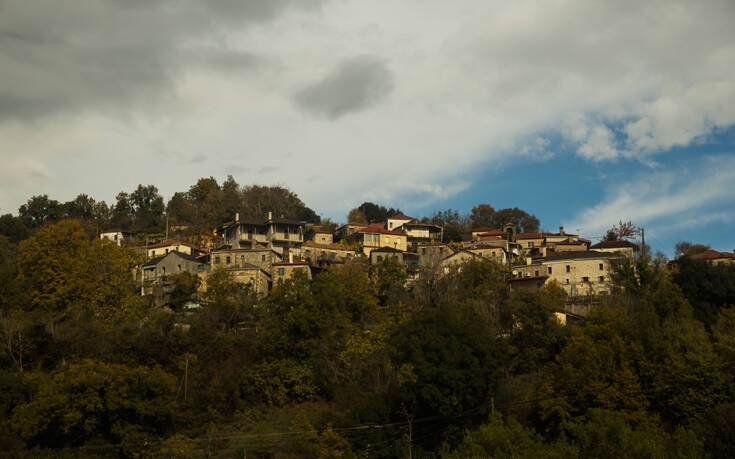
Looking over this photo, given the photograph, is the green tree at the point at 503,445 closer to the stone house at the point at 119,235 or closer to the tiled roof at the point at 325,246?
the tiled roof at the point at 325,246

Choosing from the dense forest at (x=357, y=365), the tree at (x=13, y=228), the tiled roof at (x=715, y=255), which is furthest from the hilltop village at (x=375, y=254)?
the tree at (x=13, y=228)

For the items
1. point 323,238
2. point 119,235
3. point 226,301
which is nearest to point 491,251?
point 323,238

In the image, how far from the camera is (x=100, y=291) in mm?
43156

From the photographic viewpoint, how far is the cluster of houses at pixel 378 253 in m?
51.6

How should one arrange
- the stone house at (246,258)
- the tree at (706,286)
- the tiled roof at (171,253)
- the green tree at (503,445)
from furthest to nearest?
the stone house at (246,258) → the tiled roof at (171,253) → the tree at (706,286) → the green tree at (503,445)

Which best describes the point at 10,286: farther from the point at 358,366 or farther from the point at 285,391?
the point at 358,366

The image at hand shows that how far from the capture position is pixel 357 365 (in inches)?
1485

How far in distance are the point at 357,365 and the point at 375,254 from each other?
23.6m

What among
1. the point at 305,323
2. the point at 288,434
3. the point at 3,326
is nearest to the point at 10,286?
the point at 3,326

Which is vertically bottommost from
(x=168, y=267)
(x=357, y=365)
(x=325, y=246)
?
(x=357, y=365)

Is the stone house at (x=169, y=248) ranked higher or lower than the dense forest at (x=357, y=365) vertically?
higher

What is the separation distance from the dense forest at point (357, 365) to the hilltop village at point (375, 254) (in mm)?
3458

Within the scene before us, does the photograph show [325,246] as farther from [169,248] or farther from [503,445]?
[503,445]

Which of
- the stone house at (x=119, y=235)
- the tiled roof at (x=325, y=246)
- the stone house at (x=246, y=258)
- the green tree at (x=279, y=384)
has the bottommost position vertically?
the green tree at (x=279, y=384)
